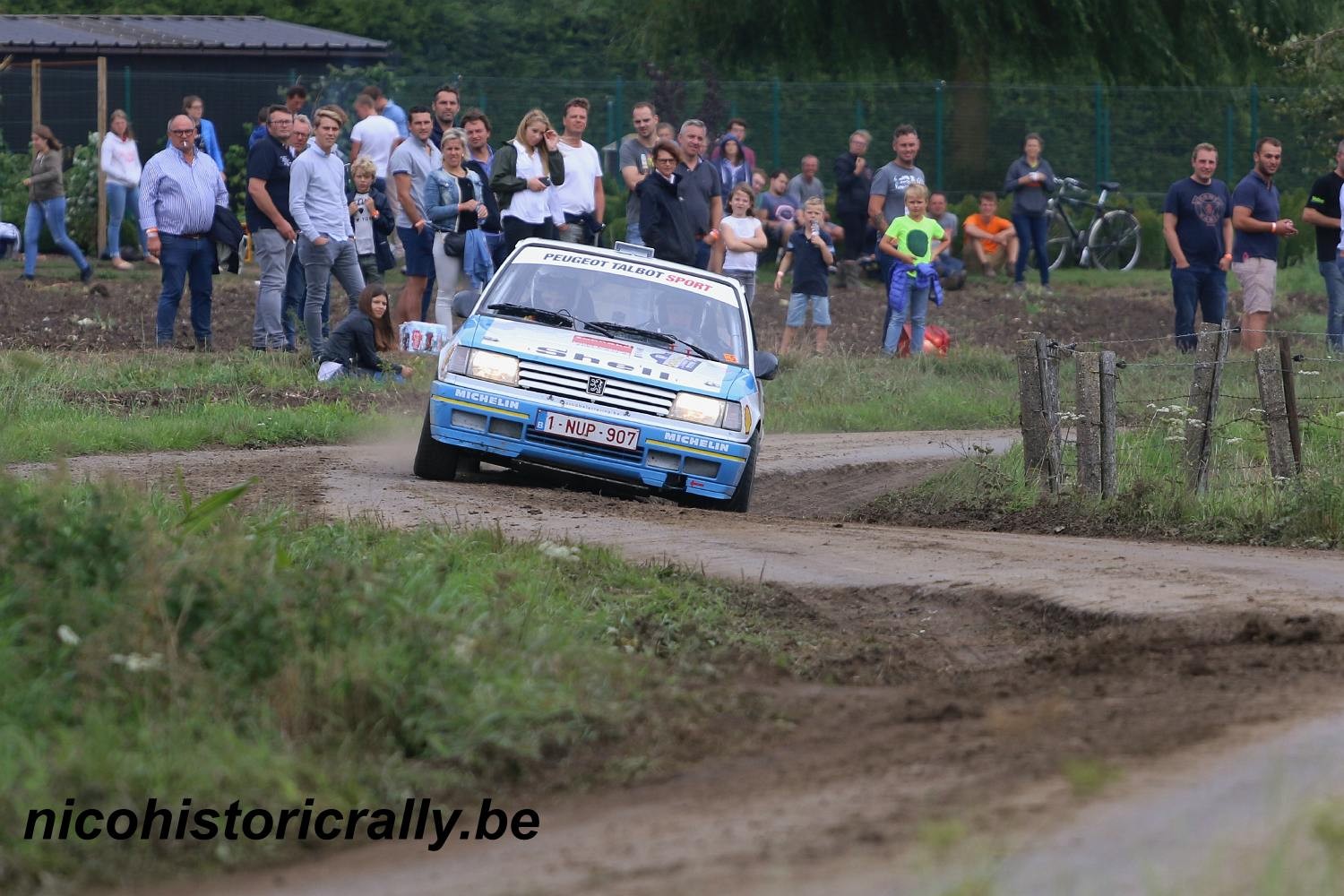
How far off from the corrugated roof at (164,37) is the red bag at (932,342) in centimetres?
1621

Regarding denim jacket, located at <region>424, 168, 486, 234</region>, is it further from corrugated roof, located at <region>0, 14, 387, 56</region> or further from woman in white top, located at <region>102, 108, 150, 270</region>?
corrugated roof, located at <region>0, 14, 387, 56</region>

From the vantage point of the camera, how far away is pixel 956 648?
789 centimetres

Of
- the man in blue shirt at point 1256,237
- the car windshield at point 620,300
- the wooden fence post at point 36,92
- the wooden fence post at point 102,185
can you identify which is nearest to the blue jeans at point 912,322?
the man in blue shirt at point 1256,237

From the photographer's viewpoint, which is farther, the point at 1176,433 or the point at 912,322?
the point at 912,322

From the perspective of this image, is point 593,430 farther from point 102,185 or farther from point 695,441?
point 102,185

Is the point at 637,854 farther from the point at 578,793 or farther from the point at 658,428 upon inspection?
the point at 658,428

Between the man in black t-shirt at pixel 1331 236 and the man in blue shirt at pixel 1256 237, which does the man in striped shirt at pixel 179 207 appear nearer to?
the man in blue shirt at pixel 1256 237

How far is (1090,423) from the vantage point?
36.8ft

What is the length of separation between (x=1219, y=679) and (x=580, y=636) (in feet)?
7.79

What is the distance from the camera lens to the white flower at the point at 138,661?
19.0 feet

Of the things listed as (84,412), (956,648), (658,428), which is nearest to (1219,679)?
(956,648)

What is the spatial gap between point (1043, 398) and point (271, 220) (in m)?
7.70

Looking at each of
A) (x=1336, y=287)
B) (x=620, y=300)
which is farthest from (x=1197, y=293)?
(x=620, y=300)

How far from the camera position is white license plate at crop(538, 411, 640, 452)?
10719mm
